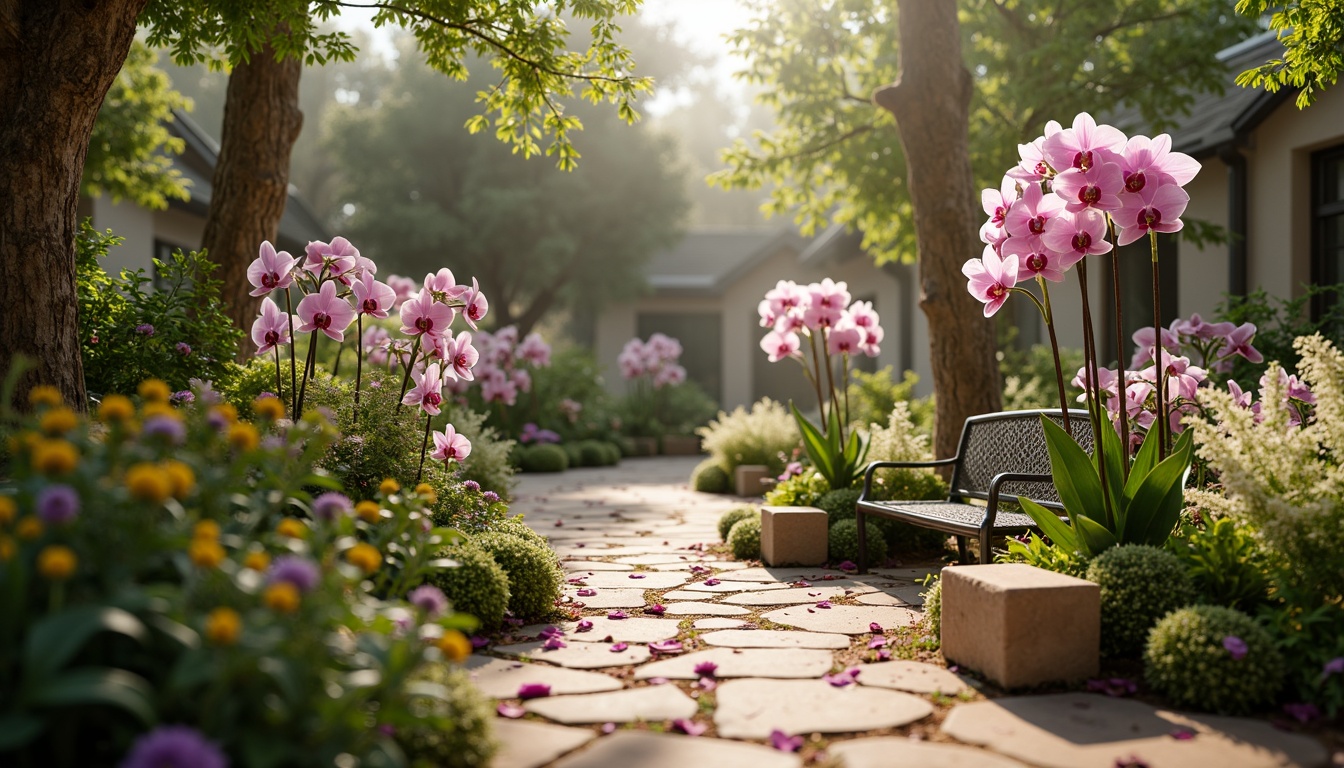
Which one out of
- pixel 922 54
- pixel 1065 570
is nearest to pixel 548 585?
pixel 1065 570

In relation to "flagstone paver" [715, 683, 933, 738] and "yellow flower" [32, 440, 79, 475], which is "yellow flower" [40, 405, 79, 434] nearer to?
"yellow flower" [32, 440, 79, 475]

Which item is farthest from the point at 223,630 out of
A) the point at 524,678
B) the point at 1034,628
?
the point at 1034,628

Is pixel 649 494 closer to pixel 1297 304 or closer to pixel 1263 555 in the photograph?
pixel 1297 304

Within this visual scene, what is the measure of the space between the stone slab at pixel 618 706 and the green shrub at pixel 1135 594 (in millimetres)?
1419

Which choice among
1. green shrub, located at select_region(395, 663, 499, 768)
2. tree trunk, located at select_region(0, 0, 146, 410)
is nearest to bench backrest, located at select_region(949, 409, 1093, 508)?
green shrub, located at select_region(395, 663, 499, 768)

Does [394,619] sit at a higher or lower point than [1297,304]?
lower

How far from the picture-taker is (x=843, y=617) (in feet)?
13.5

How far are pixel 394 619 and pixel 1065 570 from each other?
2395 millimetres

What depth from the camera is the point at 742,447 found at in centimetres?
1005

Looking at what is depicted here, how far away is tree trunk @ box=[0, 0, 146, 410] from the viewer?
4.09m

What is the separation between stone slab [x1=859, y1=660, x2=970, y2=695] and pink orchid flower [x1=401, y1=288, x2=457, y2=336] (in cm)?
242

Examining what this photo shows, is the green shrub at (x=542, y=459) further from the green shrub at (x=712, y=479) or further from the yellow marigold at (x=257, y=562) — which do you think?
the yellow marigold at (x=257, y=562)

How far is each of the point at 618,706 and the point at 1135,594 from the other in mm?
1698

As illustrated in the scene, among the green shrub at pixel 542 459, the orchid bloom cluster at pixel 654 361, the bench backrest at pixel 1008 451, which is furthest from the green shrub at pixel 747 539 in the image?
the orchid bloom cluster at pixel 654 361
